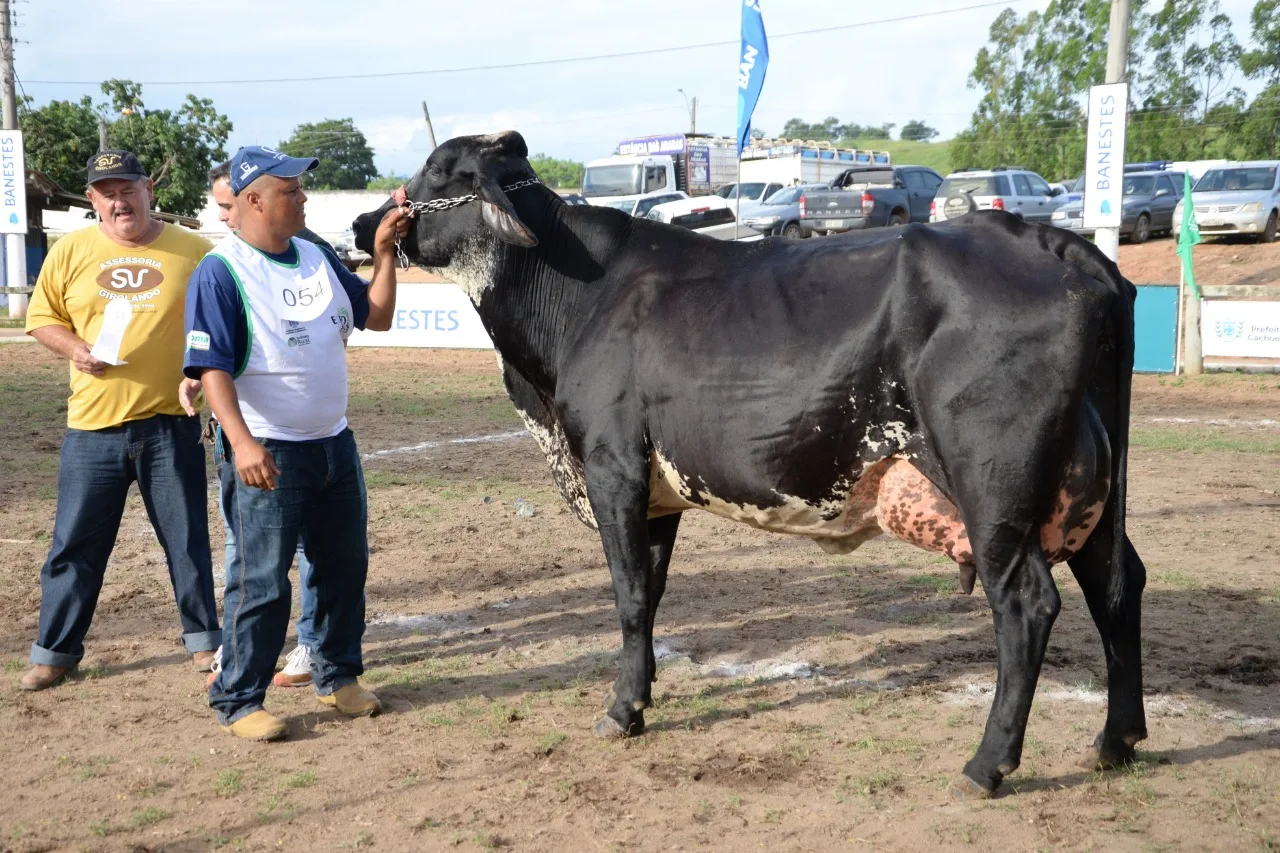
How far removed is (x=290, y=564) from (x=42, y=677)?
5.07ft

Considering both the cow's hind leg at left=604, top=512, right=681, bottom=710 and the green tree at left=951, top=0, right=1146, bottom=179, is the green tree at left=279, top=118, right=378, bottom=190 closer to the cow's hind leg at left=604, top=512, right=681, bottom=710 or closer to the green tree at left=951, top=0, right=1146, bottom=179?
the green tree at left=951, top=0, right=1146, bottom=179

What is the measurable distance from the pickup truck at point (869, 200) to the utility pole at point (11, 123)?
1683 cm

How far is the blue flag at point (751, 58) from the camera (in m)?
23.8

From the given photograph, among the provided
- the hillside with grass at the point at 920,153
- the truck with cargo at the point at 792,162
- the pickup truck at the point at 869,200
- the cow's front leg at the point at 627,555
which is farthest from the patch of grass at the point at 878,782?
the hillside with grass at the point at 920,153

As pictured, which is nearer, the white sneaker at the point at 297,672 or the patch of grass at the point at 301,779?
the patch of grass at the point at 301,779

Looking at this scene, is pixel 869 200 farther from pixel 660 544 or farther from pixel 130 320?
pixel 130 320

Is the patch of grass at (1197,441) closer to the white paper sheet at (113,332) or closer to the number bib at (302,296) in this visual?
the number bib at (302,296)

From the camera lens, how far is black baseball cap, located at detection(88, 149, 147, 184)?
5195 mm

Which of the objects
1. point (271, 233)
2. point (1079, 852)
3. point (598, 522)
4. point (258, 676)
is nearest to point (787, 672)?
point (598, 522)

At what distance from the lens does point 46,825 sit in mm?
3986

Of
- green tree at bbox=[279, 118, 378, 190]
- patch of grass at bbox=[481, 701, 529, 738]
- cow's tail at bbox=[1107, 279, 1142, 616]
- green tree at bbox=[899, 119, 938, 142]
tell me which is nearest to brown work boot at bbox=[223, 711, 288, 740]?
patch of grass at bbox=[481, 701, 529, 738]

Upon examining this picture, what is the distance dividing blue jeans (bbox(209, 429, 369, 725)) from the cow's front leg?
1008 millimetres

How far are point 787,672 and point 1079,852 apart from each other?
Answer: 6.36 feet

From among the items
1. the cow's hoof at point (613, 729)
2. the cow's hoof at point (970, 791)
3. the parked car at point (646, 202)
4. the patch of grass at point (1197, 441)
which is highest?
the parked car at point (646, 202)
